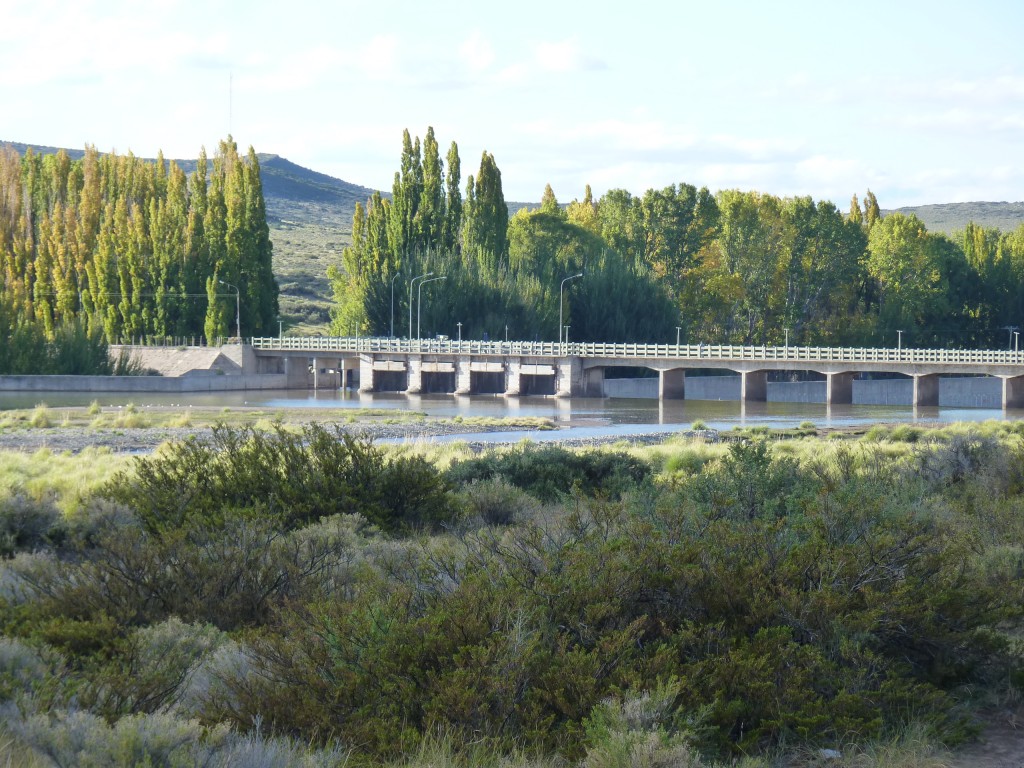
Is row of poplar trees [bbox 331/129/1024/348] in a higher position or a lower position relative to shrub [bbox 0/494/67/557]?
higher

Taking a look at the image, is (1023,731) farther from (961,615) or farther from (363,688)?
(363,688)

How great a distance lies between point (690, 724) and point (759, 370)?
6825 centimetres

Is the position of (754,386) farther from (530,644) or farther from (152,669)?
(152,669)

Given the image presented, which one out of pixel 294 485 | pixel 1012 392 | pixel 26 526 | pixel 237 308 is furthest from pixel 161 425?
pixel 1012 392

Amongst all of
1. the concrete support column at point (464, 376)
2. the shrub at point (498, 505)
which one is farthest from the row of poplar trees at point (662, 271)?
the shrub at point (498, 505)

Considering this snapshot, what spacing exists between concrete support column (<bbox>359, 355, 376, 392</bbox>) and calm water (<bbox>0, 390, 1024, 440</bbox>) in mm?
2886

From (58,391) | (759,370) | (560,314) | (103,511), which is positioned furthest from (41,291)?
(103,511)

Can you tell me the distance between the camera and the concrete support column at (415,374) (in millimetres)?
79000

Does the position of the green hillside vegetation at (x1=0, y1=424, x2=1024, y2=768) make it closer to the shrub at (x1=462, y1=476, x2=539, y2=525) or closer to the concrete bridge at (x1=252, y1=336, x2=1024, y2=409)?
the shrub at (x1=462, y1=476, x2=539, y2=525)

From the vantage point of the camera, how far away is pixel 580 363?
245 feet

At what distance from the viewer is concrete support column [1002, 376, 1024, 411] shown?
2598 inches

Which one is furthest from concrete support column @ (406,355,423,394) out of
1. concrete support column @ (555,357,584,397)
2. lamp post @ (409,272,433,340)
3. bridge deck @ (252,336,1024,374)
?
concrete support column @ (555,357,584,397)

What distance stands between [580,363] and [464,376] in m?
7.45

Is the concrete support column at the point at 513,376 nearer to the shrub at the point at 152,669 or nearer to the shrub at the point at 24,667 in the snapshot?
the shrub at the point at 152,669
